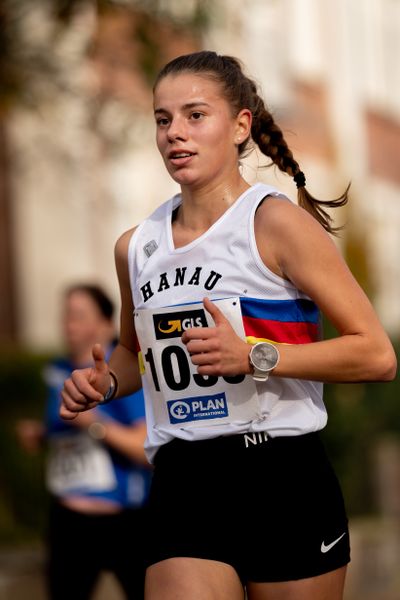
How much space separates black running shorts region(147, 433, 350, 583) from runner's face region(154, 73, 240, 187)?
0.75m

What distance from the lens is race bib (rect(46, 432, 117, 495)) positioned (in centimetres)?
648

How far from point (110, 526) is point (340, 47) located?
57.8 ft

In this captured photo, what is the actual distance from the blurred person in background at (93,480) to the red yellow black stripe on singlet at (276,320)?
2568 millimetres

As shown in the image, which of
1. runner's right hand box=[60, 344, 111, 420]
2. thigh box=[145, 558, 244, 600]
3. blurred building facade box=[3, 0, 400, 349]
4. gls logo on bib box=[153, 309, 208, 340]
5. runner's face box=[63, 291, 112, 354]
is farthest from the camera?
blurred building facade box=[3, 0, 400, 349]

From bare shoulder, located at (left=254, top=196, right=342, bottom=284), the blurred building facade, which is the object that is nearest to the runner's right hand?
bare shoulder, located at (left=254, top=196, right=342, bottom=284)

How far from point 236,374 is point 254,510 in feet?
1.40

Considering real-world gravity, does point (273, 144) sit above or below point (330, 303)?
above

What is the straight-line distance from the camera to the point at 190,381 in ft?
12.6

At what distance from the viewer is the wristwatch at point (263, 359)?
3.64m

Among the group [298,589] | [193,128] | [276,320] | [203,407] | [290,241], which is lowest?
[298,589]

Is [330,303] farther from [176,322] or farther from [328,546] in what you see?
[328,546]

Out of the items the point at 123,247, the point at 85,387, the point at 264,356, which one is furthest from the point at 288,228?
the point at 85,387

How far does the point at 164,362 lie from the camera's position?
3.89 meters

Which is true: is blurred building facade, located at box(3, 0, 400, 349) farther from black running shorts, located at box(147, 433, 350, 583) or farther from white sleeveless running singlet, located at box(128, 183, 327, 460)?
black running shorts, located at box(147, 433, 350, 583)
